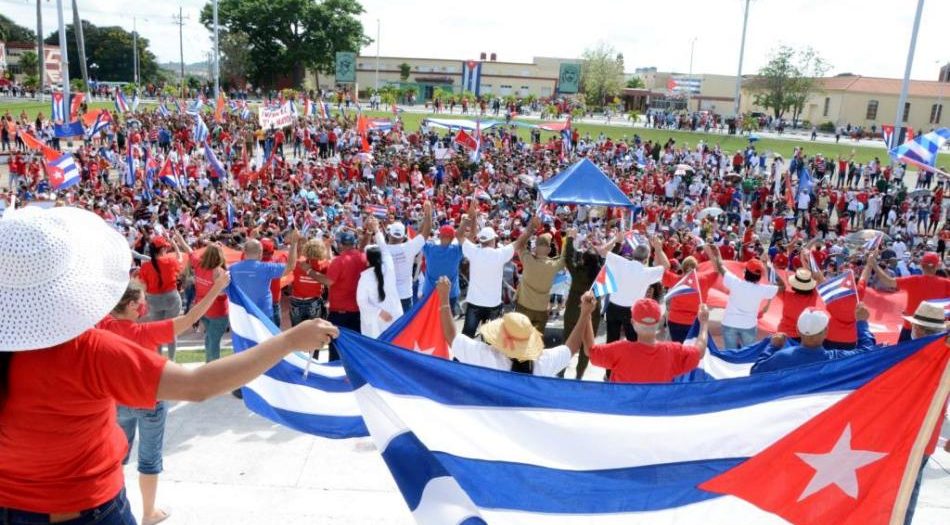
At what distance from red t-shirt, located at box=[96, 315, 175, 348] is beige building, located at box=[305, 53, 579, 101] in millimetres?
85670

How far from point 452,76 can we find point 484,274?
8534cm

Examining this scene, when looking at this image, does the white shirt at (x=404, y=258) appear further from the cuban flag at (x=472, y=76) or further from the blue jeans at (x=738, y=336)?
the cuban flag at (x=472, y=76)

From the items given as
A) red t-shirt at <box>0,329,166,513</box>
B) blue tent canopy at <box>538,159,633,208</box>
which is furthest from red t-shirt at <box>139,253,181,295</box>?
blue tent canopy at <box>538,159,633,208</box>

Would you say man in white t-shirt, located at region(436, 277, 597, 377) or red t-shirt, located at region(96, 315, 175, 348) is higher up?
red t-shirt, located at region(96, 315, 175, 348)

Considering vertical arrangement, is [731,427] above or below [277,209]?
above

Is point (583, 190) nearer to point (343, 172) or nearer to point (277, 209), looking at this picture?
point (277, 209)

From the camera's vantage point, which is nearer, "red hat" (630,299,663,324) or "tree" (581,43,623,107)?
"red hat" (630,299,663,324)

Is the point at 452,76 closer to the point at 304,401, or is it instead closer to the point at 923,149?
the point at 923,149

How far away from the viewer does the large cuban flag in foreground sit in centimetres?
301

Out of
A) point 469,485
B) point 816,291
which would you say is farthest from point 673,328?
point 469,485

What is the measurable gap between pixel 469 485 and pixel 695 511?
1015mm

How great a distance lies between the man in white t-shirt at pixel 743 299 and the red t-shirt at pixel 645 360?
274 centimetres

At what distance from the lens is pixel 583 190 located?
1288 cm

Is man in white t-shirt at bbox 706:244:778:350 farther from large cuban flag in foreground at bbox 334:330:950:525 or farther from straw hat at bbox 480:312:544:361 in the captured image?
large cuban flag in foreground at bbox 334:330:950:525
